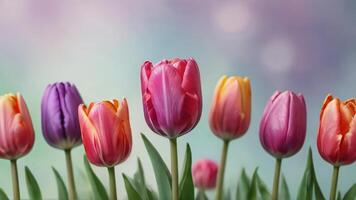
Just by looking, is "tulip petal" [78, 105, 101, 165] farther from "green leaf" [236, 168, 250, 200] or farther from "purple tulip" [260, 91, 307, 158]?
"green leaf" [236, 168, 250, 200]

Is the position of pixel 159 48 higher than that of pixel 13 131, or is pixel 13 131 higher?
pixel 159 48

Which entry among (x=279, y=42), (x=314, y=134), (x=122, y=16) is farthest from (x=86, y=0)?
(x=314, y=134)

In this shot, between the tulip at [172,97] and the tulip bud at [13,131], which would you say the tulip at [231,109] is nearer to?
the tulip at [172,97]

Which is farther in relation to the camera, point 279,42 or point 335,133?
point 279,42

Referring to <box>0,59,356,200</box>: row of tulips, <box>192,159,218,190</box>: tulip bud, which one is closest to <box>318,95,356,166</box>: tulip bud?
<box>0,59,356,200</box>: row of tulips

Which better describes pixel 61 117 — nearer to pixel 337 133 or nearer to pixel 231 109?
pixel 231 109

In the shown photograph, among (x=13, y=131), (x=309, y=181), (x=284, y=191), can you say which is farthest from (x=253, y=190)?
(x=13, y=131)

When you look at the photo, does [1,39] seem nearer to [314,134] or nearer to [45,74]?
[45,74]
